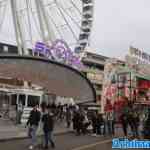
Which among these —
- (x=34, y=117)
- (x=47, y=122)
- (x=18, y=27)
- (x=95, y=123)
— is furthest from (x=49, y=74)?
(x=18, y=27)

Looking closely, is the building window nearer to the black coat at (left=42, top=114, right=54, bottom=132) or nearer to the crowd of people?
the crowd of people

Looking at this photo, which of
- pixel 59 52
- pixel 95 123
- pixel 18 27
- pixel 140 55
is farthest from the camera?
pixel 140 55

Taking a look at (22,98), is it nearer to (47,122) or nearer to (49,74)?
(49,74)

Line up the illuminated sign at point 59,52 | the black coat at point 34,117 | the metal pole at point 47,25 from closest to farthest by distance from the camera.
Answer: the black coat at point 34,117
the metal pole at point 47,25
the illuminated sign at point 59,52

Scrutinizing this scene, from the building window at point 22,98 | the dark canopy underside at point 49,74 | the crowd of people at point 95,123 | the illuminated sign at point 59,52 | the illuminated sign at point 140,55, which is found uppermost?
the illuminated sign at point 140,55

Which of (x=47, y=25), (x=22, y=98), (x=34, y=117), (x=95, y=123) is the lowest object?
(x=95, y=123)

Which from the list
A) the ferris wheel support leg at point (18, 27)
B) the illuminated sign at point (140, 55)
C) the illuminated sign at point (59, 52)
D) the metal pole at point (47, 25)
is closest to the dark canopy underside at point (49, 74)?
the ferris wheel support leg at point (18, 27)

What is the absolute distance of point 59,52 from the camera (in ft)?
138

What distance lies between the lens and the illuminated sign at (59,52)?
38825 millimetres

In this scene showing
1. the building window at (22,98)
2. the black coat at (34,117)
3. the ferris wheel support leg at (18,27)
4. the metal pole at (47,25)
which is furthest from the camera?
the metal pole at (47,25)

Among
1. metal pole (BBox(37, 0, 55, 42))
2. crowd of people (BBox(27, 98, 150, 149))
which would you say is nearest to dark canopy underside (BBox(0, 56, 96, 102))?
crowd of people (BBox(27, 98, 150, 149))

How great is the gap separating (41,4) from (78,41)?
967cm

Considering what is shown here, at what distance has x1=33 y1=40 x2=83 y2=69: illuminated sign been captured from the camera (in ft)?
127

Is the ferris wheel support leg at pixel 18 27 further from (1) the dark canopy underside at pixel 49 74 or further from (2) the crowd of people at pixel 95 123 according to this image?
(1) the dark canopy underside at pixel 49 74
